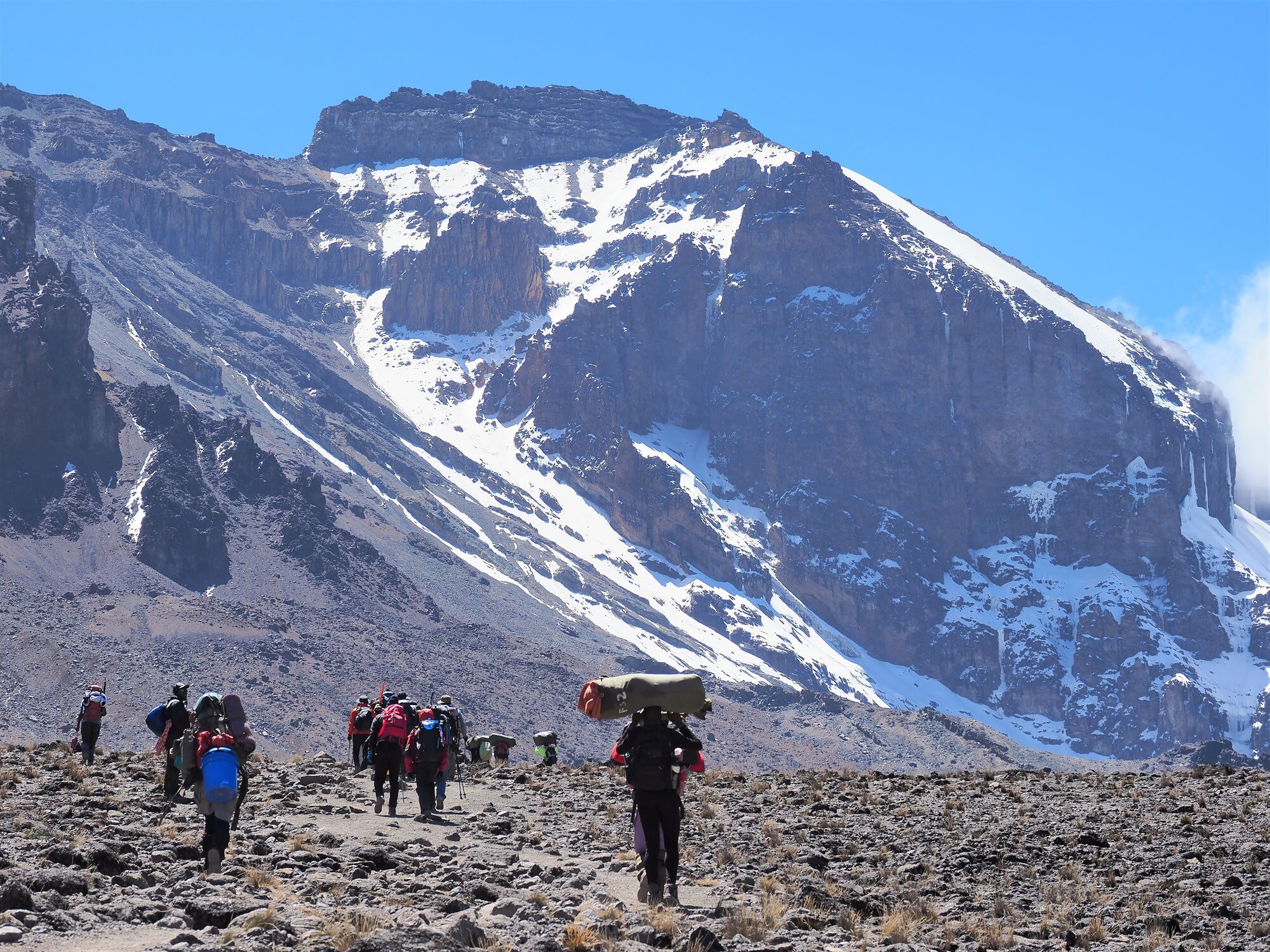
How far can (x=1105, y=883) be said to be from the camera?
1658cm

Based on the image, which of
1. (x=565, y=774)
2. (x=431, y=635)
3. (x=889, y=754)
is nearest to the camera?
(x=565, y=774)

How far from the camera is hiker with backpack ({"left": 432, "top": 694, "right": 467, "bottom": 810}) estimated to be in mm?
26906

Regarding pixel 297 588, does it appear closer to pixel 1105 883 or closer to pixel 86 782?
pixel 86 782

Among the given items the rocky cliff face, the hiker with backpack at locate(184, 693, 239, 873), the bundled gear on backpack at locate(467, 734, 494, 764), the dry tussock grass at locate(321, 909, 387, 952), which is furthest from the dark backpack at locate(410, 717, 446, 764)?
the rocky cliff face

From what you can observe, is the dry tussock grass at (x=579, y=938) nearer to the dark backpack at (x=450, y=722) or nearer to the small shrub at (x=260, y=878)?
the small shrub at (x=260, y=878)

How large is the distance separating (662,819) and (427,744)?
9984 mm

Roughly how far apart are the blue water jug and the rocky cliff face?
5966 inches

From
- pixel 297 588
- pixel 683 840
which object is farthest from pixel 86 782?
pixel 297 588

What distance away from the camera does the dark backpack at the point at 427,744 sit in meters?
25.4

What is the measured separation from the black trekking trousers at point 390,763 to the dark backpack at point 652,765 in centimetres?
963

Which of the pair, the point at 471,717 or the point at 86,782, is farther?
the point at 471,717

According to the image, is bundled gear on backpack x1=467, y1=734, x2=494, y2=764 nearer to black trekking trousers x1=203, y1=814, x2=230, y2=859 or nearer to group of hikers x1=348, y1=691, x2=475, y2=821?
group of hikers x1=348, y1=691, x2=475, y2=821

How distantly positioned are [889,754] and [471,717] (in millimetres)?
57400

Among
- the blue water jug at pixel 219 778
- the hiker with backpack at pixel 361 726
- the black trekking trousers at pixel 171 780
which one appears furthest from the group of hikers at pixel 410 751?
the blue water jug at pixel 219 778
